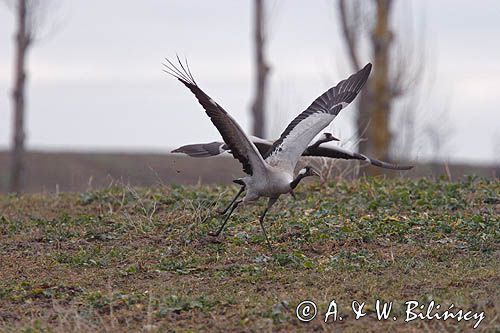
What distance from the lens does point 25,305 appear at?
7.42m

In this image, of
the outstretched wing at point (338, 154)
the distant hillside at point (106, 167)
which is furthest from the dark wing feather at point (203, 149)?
the distant hillside at point (106, 167)

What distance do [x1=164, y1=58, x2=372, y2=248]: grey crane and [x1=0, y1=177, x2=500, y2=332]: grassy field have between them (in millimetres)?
598

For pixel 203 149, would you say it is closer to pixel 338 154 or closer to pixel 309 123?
pixel 309 123

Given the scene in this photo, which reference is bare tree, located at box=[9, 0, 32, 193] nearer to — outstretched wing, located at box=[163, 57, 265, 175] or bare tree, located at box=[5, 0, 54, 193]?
bare tree, located at box=[5, 0, 54, 193]

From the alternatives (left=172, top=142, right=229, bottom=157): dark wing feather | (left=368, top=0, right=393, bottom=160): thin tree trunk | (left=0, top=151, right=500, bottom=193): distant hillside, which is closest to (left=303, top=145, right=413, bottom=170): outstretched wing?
(left=172, top=142, right=229, bottom=157): dark wing feather

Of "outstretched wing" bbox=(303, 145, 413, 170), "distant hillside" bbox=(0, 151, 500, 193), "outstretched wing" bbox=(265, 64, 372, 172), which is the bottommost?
"distant hillside" bbox=(0, 151, 500, 193)

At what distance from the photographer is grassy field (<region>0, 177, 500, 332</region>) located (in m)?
6.82

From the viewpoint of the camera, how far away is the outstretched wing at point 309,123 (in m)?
9.28

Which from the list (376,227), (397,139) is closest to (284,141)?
(376,227)

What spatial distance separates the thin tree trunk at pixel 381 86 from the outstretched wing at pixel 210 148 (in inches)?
424

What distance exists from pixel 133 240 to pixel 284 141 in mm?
1855

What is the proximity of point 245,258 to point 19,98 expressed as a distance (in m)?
14.0

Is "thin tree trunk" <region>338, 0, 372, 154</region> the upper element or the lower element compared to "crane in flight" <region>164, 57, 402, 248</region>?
upper

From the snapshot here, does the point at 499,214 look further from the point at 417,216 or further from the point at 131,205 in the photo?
the point at 131,205
